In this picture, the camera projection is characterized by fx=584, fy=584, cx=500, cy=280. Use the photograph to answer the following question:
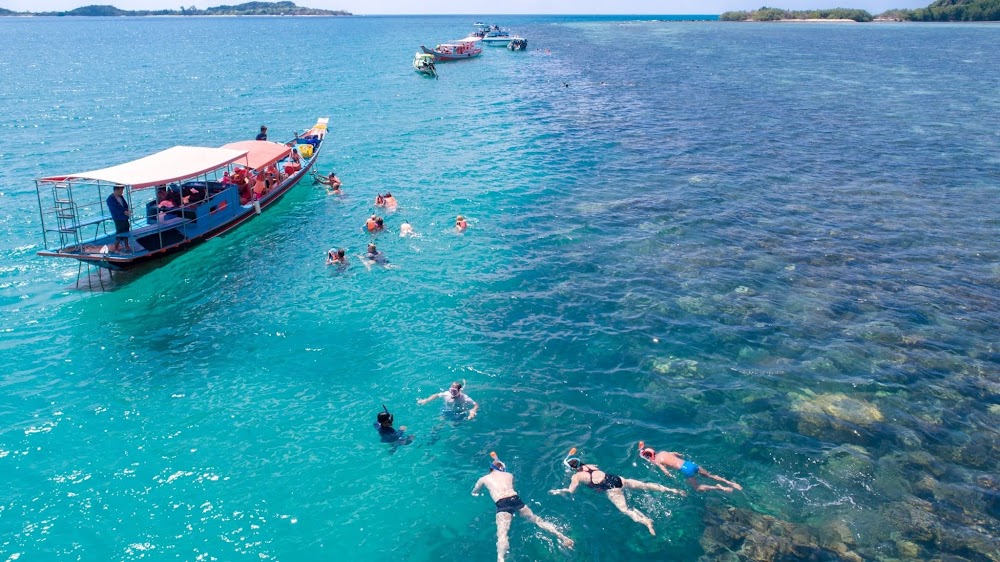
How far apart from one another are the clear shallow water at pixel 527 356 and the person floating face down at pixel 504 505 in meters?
0.37

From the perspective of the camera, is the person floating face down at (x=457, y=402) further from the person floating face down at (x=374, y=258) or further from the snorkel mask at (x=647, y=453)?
the person floating face down at (x=374, y=258)

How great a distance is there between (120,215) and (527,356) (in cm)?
1962

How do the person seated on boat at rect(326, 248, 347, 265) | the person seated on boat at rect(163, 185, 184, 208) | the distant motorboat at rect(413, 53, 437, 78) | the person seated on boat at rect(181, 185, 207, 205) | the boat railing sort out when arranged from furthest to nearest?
the distant motorboat at rect(413, 53, 437, 78), the person seated on boat at rect(181, 185, 207, 205), the person seated on boat at rect(163, 185, 184, 208), the person seated on boat at rect(326, 248, 347, 265), the boat railing

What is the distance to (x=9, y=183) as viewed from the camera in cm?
4000

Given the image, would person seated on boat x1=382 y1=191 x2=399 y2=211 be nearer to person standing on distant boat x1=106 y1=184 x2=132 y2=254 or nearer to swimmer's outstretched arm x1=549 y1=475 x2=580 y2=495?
person standing on distant boat x1=106 y1=184 x2=132 y2=254

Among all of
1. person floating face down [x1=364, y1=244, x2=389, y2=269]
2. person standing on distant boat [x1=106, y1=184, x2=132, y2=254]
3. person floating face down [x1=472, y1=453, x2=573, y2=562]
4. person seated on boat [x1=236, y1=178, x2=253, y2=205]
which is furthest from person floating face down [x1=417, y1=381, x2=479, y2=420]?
person seated on boat [x1=236, y1=178, x2=253, y2=205]

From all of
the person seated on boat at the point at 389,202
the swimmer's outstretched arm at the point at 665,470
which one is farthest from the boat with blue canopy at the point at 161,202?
the swimmer's outstretched arm at the point at 665,470

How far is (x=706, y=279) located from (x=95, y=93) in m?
81.2

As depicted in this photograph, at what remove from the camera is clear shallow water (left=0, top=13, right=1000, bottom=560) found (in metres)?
15.6

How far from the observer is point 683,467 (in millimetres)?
16547

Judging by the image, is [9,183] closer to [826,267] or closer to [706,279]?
[706,279]

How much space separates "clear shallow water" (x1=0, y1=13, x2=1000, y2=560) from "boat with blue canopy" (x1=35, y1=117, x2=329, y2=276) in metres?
1.40

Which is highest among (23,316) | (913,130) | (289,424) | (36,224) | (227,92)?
(227,92)

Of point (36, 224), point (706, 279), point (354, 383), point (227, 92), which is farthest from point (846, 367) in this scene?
point (227, 92)
